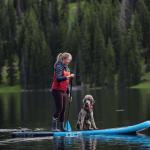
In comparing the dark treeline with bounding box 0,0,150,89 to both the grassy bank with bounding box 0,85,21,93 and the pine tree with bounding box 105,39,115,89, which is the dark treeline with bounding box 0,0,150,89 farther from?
the grassy bank with bounding box 0,85,21,93

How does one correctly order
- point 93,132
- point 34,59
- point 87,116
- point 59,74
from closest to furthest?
point 93,132 < point 59,74 < point 87,116 < point 34,59

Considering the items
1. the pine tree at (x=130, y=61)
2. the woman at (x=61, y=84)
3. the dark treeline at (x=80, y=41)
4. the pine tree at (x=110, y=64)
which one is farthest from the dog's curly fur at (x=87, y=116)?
the pine tree at (x=110, y=64)

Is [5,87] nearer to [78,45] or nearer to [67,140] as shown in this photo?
[78,45]

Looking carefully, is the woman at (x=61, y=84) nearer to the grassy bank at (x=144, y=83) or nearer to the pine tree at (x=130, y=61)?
the grassy bank at (x=144, y=83)

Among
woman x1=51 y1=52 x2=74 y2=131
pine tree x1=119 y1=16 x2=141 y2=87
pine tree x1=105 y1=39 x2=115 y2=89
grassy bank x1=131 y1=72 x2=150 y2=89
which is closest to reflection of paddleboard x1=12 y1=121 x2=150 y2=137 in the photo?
woman x1=51 y1=52 x2=74 y2=131

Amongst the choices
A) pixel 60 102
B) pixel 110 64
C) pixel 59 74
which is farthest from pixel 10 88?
pixel 59 74

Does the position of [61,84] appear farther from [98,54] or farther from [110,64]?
[98,54]

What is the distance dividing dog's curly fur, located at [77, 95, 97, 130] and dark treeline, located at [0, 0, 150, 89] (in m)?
115

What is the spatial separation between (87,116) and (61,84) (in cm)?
196

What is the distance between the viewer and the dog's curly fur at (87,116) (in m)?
31.6

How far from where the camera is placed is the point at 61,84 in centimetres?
3111

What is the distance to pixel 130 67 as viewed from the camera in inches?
6093

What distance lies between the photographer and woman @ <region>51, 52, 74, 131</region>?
3069 cm

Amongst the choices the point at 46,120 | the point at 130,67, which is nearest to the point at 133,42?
the point at 130,67
